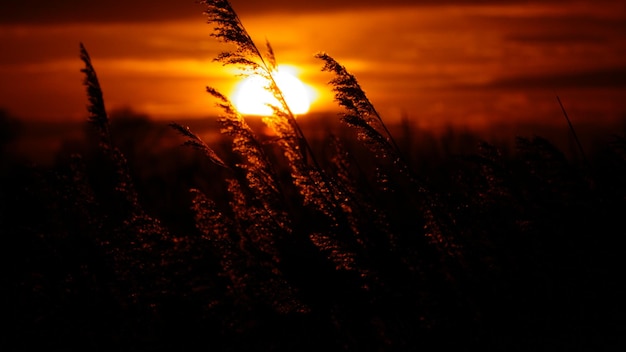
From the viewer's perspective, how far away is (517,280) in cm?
410

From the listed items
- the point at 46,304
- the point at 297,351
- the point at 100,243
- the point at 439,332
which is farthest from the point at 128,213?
the point at 439,332

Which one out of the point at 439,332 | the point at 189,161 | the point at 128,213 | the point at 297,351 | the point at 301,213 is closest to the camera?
the point at 439,332

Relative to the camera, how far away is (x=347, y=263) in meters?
3.93

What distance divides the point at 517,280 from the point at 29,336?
12.2 feet

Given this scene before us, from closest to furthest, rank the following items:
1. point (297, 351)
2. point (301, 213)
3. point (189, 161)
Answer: point (297, 351) → point (301, 213) → point (189, 161)

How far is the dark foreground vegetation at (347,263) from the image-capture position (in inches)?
156

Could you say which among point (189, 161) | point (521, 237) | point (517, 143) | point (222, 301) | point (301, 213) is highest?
point (189, 161)

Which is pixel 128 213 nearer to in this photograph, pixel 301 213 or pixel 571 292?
pixel 301 213

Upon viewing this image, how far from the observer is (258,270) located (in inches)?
165

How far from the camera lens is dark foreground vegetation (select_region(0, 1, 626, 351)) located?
3967 mm

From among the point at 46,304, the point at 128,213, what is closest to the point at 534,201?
the point at 128,213

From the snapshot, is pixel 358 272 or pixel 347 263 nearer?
pixel 347 263

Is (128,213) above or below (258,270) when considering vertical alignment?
above

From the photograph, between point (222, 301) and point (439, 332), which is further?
point (222, 301)
